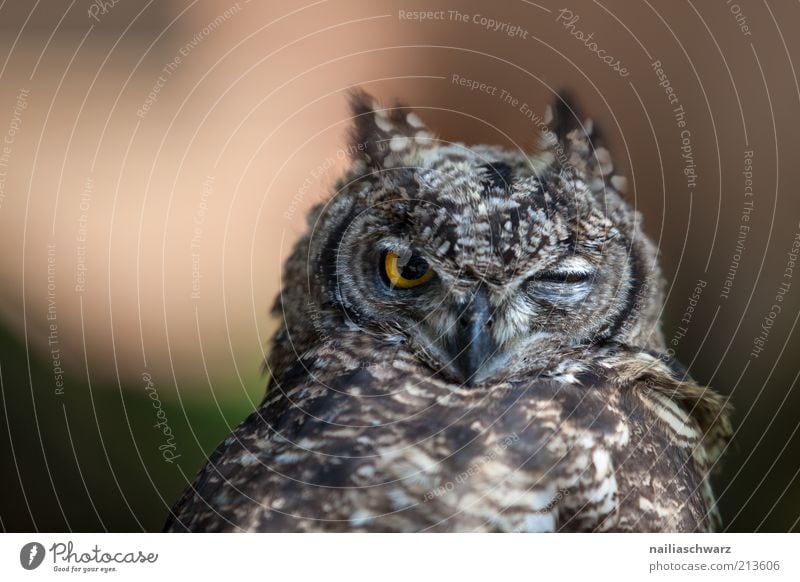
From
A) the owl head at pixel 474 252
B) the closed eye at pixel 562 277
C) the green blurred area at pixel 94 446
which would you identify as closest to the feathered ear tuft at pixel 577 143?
the owl head at pixel 474 252

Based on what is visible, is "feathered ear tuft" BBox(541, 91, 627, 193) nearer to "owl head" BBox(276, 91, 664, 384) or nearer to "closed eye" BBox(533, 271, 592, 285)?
"owl head" BBox(276, 91, 664, 384)

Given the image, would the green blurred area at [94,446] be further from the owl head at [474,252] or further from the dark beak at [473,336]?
the dark beak at [473,336]

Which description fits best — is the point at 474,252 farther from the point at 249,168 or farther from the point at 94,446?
the point at 94,446

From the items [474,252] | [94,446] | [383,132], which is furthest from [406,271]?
[94,446]

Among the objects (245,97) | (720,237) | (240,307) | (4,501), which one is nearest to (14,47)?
(245,97)

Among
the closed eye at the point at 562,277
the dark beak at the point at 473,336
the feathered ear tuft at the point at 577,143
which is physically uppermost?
the feathered ear tuft at the point at 577,143

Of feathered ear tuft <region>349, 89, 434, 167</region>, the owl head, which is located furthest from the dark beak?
feathered ear tuft <region>349, 89, 434, 167</region>

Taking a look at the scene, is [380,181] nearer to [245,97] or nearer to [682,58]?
[245,97]

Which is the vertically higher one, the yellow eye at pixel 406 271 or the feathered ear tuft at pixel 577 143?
the feathered ear tuft at pixel 577 143
